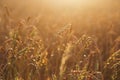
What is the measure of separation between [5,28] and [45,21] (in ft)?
2.81

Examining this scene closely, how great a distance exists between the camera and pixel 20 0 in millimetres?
5664

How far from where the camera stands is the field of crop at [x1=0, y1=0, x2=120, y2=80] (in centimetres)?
193

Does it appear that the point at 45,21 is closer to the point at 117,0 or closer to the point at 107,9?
the point at 107,9

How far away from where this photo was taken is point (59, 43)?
101 inches

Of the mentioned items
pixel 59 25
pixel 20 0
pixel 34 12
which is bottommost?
pixel 59 25

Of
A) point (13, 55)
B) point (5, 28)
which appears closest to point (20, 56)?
point (13, 55)

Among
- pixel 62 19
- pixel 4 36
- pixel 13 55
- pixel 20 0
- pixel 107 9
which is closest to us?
pixel 13 55

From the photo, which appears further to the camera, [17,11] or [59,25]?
[17,11]

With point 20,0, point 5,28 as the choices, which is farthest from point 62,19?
point 20,0

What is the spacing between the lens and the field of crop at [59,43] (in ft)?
6.34

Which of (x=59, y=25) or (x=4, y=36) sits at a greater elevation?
(x=59, y=25)

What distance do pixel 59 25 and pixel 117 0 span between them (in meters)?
2.66

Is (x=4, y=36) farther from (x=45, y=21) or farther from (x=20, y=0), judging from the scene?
(x=20, y=0)

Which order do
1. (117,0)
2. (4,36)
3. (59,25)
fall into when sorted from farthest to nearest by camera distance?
(117,0), (59,25), (4,36)
